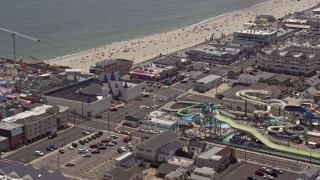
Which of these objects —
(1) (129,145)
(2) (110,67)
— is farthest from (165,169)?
(2) (110,67)

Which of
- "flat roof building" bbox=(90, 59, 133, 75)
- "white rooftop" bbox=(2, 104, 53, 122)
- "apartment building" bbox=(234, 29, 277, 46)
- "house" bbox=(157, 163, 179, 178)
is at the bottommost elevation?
"house" bbox=(157, 163, 179, 178)

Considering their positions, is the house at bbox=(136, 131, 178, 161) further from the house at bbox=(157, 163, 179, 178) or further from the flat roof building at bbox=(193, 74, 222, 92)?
the flat roof building at bbox=(193, 74, 222, 92)

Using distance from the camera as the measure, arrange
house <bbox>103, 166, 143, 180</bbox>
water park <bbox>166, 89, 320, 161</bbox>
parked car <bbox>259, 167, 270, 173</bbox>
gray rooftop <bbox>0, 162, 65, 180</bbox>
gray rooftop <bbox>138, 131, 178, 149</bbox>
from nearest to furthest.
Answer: gray rooftop <bbox>0, 162, 65, 180</bbox> < house <bbox>103, 166, 143, 180</bbox> < parked car <bbox>259, 167, 270, 173</bbox> < gray rooftop <bbox>138, 131, 178, 149</bbox> < water park <bbox>166, 89, 320, 161</bbox>

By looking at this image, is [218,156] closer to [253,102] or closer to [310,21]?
[253,102]

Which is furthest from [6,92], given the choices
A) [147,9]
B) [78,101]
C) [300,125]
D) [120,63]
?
[147,9]

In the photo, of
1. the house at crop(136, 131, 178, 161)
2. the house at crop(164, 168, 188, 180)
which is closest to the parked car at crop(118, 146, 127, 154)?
the house at crop(136, 131, 178, 161)

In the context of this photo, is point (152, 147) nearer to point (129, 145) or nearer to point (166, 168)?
point (166, 168)
